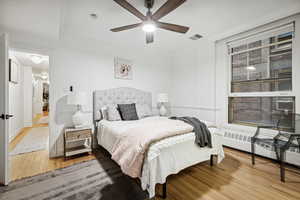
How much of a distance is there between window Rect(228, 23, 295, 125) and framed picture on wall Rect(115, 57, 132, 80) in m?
2.57

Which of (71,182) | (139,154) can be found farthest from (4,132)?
(139,154)

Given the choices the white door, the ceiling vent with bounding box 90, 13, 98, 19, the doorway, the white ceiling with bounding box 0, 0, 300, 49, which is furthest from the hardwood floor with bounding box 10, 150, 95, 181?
the ceiling vent with bounding box 90, 13, 98, 19

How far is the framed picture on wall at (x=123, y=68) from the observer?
11.5ft

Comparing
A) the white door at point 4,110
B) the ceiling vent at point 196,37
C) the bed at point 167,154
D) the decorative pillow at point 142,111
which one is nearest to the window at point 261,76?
the ceiling vent at point 196,37

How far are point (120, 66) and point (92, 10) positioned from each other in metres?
1.47

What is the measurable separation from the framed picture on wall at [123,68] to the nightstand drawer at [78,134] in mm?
1550

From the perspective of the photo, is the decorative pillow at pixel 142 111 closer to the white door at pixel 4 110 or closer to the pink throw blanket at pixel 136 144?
the pink throw blanket at pixel 136 144

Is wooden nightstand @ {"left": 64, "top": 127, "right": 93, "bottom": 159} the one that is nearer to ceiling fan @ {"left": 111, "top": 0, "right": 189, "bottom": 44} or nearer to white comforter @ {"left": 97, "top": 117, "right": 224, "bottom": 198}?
white comforter @ {"left": 97, "top": 117, "right": 224, "bottom": 198}

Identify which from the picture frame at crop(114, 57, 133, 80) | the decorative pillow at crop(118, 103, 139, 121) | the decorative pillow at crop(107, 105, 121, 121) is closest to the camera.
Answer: the decorative pillow at crop(107, 105, 121, 121)

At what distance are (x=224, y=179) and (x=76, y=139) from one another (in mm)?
2625

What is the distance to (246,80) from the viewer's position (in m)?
2.98

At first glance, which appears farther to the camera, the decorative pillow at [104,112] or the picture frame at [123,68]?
the picture frame at [123,68]

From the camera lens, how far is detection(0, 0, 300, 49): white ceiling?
74.5 inches

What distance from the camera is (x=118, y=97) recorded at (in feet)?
11.5
